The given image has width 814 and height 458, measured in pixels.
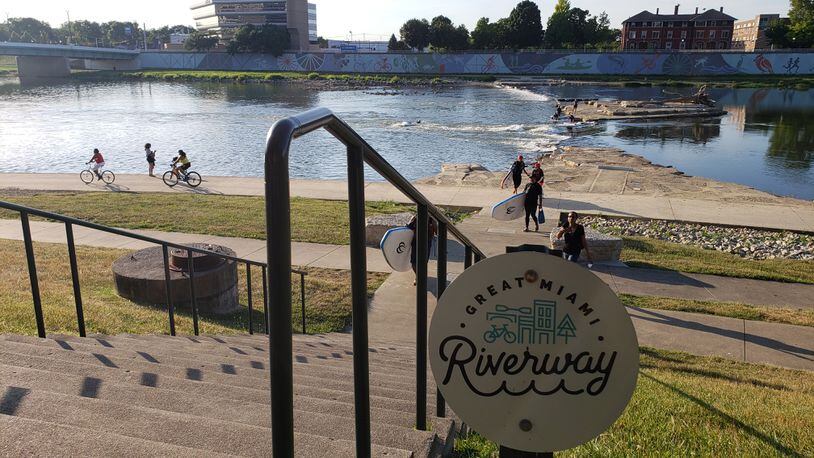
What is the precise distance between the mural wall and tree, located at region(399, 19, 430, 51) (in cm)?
1767

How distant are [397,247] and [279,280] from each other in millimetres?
7124

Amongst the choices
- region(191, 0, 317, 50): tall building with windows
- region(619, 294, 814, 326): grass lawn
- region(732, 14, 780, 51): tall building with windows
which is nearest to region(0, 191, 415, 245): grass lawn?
region(619, 294, 814, 326): grass lawn

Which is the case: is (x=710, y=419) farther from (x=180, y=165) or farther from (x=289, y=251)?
(x=180, y=165)

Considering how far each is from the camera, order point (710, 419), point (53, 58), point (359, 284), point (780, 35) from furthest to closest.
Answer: point (53, 58) → point (780, 35) → point (710, 419) → point (359, 284)


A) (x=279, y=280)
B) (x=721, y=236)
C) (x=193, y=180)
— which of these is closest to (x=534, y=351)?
(x=279, y=280)

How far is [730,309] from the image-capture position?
385 inches

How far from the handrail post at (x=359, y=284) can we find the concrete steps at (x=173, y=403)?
1.29 feet

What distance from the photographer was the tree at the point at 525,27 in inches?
4695

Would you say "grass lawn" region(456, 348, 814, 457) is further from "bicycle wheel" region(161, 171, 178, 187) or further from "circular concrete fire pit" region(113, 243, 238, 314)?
"bicycle wheel" region(161, 171, 178, 187)

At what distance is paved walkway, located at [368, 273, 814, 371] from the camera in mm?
8242

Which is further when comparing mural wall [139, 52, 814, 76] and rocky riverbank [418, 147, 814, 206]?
mural wall [139, 52, 814, 76]

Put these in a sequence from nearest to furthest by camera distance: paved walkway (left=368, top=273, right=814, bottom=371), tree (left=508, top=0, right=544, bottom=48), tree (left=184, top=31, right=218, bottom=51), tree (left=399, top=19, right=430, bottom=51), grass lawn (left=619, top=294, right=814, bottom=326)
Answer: paved walkway (left=368, top=273, right=814, bottom=371)
grass lawn (left=619, top=294, right=814, bottom=326)
tree (left=508, top=0, right=544, bottom=48)
tree (left=399, top=19, right=430, bottom=51)
tree (left=184, top=31, right=218, bottom=51)

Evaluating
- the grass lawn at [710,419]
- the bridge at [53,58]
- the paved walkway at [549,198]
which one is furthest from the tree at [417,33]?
the grass lawn at [710,419]

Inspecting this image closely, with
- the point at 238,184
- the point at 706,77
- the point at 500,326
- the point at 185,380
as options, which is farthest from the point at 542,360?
the point at 706,77
